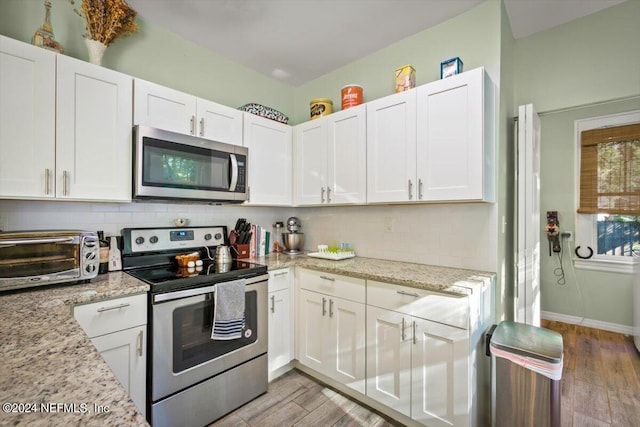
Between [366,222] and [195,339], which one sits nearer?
[195,339]

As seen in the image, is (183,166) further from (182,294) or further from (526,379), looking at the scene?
(526,379)

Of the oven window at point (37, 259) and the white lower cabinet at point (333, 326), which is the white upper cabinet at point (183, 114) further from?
the white lower cabinet at point (333, 326)

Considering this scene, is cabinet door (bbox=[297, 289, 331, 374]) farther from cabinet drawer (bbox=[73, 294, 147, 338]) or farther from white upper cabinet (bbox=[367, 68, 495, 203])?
cabinet drawer (bbox=[73, 294, 147, 338])

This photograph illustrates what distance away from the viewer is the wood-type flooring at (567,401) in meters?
1.82

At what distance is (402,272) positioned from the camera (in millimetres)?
1932

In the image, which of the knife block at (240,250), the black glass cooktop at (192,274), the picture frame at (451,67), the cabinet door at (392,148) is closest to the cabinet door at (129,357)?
the black glass cooktop at (192,274)

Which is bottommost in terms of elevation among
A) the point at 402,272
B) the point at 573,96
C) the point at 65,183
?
the point at 402,272

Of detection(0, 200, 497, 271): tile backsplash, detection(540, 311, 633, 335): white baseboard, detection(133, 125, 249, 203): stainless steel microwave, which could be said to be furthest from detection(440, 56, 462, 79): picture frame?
detection(540, 311, 633, 335): white baseboard

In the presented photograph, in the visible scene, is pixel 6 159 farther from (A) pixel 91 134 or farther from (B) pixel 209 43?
(B) pixel 209 43

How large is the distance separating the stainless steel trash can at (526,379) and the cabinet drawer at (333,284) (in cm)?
80

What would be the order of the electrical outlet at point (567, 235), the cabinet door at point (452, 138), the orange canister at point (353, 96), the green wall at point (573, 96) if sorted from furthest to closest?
the electrical outlet at point (567, 235) → the orange canister at point (353, 96) → the green wall at point (573, 96) → the cabinet door at point (452, 138)

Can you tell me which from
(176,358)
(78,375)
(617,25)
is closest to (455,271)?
(176,358)

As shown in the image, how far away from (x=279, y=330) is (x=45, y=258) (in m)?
1.51

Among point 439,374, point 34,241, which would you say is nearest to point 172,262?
point 34,241
